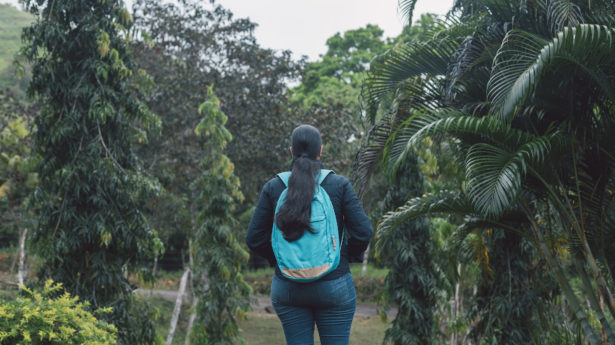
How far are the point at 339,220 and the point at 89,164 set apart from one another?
522 cm

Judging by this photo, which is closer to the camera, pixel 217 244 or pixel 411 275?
pixel 411 275

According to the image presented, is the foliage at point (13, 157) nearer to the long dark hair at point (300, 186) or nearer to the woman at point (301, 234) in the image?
the woman at point (301, 234)

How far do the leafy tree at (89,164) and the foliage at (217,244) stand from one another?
2.33 meters

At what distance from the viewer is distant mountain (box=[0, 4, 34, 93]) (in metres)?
30.3

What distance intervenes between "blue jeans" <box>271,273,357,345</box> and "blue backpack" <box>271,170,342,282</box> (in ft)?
0.24

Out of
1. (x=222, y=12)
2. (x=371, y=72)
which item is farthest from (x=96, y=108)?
(x=222, y=12)

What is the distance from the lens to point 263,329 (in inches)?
727

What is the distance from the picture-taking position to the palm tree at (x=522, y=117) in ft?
14.8

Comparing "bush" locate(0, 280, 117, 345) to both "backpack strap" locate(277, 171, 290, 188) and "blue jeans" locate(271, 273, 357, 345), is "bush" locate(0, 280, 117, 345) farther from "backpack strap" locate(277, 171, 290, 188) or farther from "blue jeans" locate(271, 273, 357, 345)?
"backpack strap" locate(277, 171, 290, 188)

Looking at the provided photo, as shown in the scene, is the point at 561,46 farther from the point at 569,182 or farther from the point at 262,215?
the point at 262,215

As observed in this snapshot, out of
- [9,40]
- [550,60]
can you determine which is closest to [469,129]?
[550,60]

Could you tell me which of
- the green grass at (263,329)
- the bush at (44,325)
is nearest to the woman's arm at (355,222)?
→ the bush at (44,325)

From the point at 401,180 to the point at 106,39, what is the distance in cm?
479

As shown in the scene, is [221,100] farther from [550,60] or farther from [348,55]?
[348,55]
